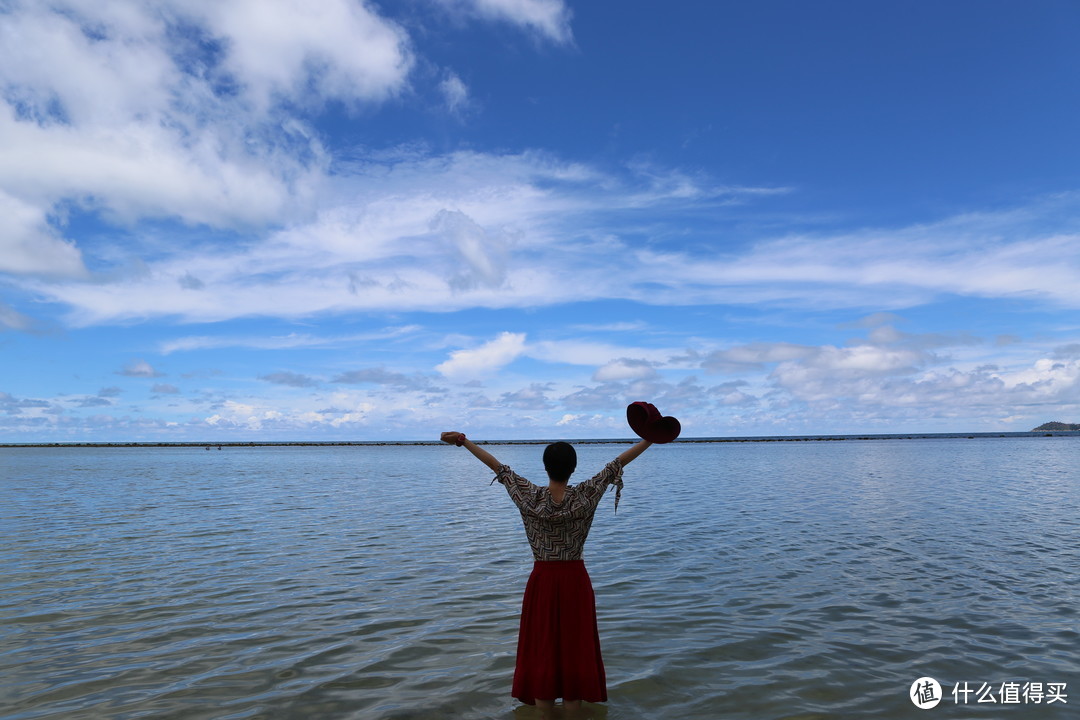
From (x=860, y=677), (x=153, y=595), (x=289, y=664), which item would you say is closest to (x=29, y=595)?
(x=153, y=595)

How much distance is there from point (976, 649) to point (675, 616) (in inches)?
184

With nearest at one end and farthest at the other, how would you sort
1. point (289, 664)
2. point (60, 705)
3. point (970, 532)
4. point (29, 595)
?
point (60, 705), point (289, 664), point (29, 595), point (970, 532)

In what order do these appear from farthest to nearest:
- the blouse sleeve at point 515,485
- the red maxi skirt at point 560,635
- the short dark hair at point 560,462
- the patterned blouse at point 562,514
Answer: the blouse sleeve at point 515,485 < the red maxi skirt at point 560,635 < the patterned blouse at point 562,514 < the short dark hair at point 560,462

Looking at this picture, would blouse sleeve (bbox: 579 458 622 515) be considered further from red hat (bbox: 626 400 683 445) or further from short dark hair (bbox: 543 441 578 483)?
red hat (bbox: 626 400 683 445)

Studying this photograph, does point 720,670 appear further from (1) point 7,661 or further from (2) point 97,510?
(2) point 97,510

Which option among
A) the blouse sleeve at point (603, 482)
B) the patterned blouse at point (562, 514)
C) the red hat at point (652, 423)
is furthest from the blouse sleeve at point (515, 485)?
the red hat at point (652, 423)

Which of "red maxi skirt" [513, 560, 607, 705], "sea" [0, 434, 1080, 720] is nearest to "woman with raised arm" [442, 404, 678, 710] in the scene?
"red maxi skirt" [513, 560, 607, 705]

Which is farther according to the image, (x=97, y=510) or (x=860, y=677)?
(x=97, y=510)

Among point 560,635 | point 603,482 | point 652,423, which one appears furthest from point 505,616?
point 652,423

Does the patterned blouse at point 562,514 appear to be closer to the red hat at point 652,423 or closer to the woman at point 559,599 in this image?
the woman at point 559,599

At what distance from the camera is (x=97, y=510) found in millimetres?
28078

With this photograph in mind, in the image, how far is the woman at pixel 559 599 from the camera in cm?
609

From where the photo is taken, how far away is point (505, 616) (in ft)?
38.4

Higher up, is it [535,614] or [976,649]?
[535,614]
